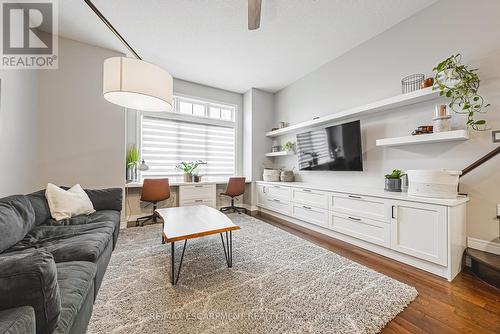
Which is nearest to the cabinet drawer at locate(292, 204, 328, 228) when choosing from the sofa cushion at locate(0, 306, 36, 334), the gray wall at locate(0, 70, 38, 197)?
the sofa cushion at locate(0, 306, 36, 334)

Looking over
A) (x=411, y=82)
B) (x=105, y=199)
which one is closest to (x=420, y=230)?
(x=411, y=82)

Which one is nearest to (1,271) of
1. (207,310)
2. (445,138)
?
(207,310)

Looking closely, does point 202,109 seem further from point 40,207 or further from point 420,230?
point 420,230

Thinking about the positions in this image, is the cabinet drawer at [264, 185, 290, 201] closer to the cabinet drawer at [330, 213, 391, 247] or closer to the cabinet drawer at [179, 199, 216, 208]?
the cabinet drawer at [330, 213, 391, 247]

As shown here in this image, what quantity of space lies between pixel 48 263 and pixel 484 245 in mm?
3444

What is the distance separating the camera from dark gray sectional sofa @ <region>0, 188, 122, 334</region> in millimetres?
704

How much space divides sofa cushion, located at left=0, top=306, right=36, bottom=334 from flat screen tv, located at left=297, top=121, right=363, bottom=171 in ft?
11.0

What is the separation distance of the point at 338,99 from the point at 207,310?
359cm

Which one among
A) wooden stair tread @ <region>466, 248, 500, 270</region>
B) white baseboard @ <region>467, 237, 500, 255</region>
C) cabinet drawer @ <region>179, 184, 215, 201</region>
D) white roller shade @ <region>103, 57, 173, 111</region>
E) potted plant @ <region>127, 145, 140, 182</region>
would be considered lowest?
wooden stair tread @ <region>466, 248, 500, 270</region>

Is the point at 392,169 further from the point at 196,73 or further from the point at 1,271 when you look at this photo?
the point at 196,73

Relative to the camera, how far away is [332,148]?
3348 mm

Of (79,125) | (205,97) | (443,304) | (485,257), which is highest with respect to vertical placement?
(205,97)

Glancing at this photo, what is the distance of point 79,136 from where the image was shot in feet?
10.2

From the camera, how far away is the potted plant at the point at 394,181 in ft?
8.20
